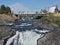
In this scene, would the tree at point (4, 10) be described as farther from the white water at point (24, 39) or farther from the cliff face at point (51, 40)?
the cliff face at point (51, 40)

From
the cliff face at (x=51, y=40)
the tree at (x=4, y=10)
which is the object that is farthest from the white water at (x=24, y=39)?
the tree at (x=4, y=10)

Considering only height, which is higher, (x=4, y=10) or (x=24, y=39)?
(x=4, y=10)

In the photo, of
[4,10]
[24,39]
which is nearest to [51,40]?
[24,39]

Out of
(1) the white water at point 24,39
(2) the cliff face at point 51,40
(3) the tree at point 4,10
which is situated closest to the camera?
(2) the cliff face at point 51,40

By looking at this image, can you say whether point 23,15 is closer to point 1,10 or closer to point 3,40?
point 1,10

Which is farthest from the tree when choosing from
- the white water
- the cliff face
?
the cliff face

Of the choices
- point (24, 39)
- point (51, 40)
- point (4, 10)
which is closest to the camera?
point (51, 40)

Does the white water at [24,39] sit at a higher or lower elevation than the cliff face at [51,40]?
lower

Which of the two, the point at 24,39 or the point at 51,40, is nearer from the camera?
the point at 51,40

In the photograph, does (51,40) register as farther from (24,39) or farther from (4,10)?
(4,10)

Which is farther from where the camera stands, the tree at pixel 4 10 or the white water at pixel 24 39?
the tree at pixel 4 10

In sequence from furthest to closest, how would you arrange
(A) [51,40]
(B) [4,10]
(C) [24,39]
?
(B) [4,10] → (C) [24,39] → (A) [51,40]

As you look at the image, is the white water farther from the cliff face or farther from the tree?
the tree

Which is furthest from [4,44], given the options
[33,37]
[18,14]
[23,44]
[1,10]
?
[18,14]
